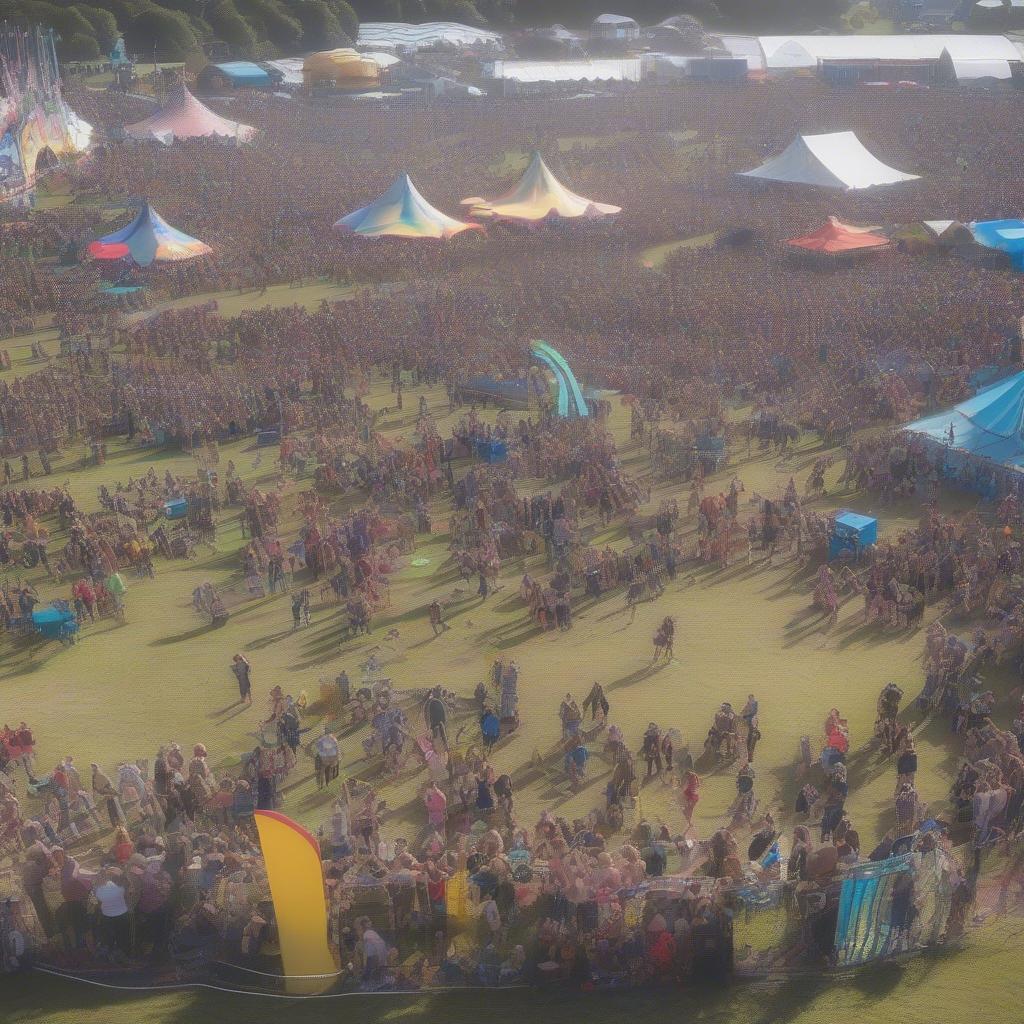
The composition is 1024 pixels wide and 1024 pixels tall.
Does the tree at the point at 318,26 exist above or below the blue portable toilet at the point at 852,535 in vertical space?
above

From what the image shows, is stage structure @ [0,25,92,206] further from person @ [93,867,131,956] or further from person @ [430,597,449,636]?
person @ [93,867,131,956]

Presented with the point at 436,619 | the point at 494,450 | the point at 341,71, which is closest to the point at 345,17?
the point at 341,71

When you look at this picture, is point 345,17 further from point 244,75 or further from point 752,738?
point 752,738

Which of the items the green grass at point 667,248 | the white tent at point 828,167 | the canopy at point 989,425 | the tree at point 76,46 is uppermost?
the tree at point 76,46

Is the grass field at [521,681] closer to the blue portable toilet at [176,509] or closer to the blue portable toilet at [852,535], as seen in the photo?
the blue portable toilet at [852,535]

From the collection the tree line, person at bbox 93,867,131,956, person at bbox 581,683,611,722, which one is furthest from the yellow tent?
person at bbox 93,867,131,956

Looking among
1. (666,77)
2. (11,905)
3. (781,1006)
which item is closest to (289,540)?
(11,905)

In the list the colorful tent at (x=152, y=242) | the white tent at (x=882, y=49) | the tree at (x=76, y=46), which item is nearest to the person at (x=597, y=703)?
the colorful tent at (x=152, y=242)
